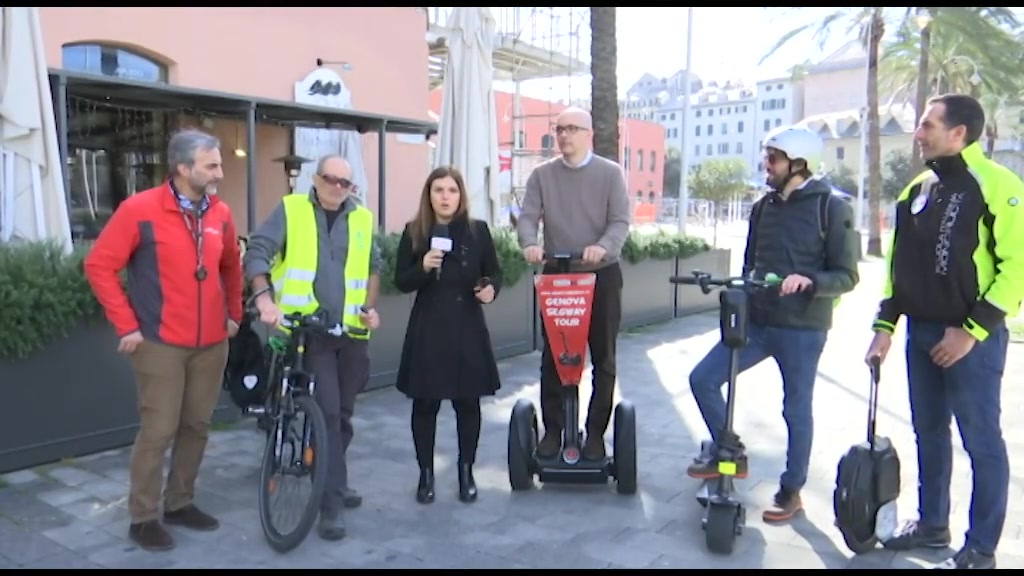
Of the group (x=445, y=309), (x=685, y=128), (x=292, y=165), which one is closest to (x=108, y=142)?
(x=292, y=165)

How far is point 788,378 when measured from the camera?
4203 millimetres

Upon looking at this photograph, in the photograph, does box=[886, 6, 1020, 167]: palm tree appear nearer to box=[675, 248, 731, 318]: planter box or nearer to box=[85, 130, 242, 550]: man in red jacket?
box=[675, 248, 731, 318]: planter box

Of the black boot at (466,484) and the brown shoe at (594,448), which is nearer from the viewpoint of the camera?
the black boot at (466,484)

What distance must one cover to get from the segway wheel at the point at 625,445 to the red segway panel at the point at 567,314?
13.3 inches

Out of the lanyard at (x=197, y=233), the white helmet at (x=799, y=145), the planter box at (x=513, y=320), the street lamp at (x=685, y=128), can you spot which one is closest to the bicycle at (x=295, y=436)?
the lanyard at (x=197, y=233)

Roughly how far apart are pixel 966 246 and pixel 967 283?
155 mm

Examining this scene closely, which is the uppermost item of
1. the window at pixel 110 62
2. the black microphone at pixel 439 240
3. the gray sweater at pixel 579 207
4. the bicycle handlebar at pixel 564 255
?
the window at pixel 110 62

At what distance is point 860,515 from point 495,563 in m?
1.63

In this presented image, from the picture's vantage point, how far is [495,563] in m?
3.71

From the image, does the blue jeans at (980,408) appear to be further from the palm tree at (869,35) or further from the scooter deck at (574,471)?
the palm tree at (869,35)

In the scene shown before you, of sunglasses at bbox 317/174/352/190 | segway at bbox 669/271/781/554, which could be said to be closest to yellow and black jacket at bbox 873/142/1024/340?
segway at bbox 669/271/781/554

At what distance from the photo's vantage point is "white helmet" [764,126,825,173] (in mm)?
4004

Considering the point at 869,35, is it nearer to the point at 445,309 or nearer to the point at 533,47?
the point at 533,47

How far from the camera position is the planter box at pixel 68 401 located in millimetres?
4734
